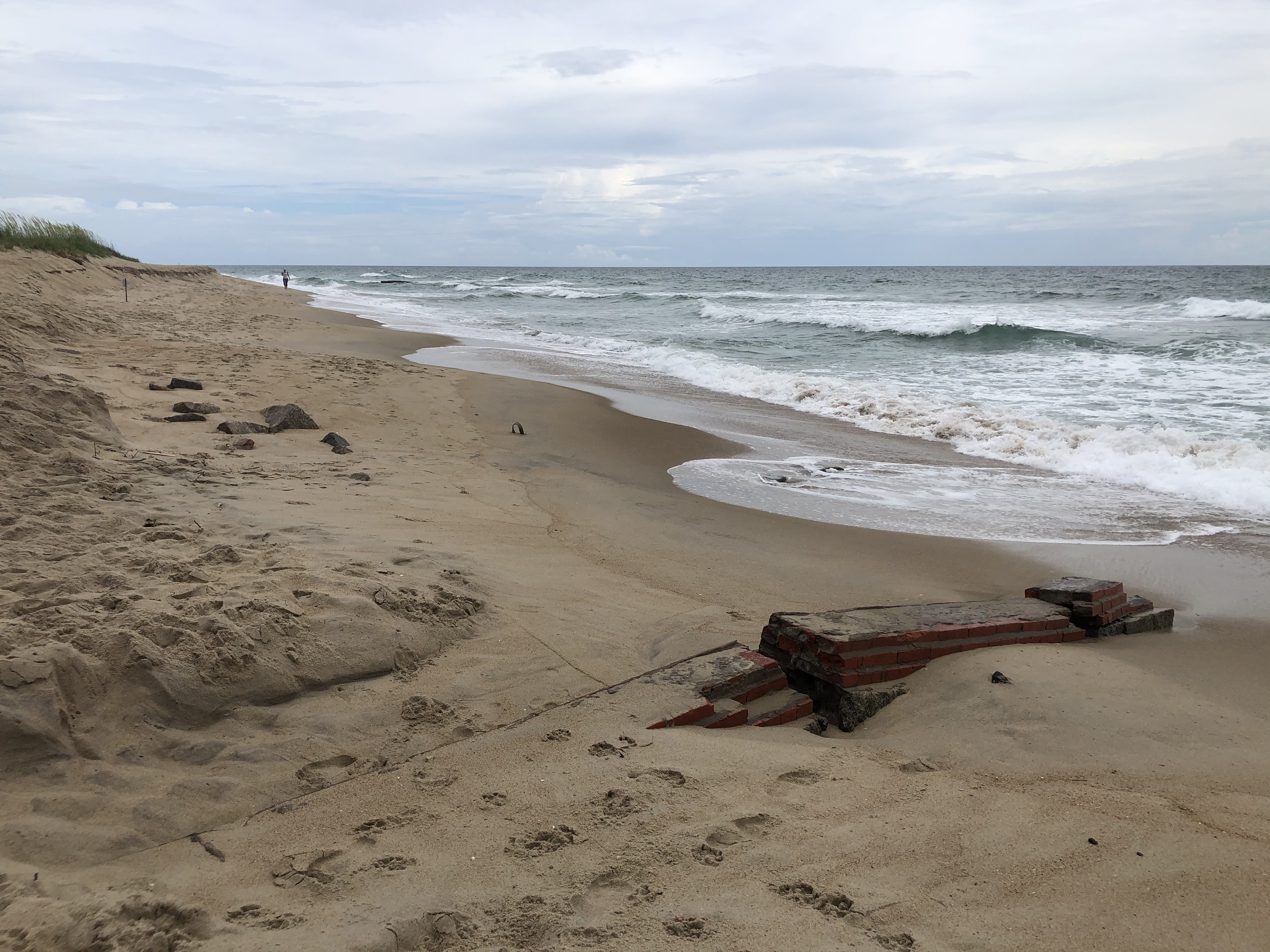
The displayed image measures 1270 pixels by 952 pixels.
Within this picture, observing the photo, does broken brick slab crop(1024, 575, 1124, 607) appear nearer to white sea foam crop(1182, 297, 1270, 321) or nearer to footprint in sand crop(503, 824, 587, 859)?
footprint in sand crop(503, 824, 587, 859)

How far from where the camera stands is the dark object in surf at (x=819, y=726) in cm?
315

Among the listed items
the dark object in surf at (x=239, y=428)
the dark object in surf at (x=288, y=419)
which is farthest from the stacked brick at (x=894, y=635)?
the dark object in surf at (x=288, y=419)

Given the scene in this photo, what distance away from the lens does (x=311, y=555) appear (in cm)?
391

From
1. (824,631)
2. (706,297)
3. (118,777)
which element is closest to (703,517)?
(824,631)

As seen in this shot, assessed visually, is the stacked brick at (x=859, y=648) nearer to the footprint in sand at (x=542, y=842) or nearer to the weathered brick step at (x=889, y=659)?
the weathered brick step at (x=889, y=659)

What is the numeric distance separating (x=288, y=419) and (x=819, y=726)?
596cm

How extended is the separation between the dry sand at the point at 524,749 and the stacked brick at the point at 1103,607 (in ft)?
0.37

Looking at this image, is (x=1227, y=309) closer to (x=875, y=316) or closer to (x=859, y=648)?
(x=875, y=316)

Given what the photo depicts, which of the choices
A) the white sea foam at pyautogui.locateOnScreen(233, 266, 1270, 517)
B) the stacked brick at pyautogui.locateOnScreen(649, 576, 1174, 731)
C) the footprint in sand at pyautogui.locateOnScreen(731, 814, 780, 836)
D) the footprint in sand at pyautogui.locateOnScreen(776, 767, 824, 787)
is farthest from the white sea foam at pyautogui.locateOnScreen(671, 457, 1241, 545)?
the footprint in sand at pyautogui.locateOnScreen(731, 814, 780, 836)

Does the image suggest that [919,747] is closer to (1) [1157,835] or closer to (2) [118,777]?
(1) [1157,835]

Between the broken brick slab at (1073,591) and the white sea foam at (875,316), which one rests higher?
the white sea foam at (875,316)

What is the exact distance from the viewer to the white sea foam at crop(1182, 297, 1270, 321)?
2641cm

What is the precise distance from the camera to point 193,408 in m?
7.23

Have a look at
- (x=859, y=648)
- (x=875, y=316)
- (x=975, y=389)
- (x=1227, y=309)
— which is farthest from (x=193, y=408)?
(x=1227, y=309)
